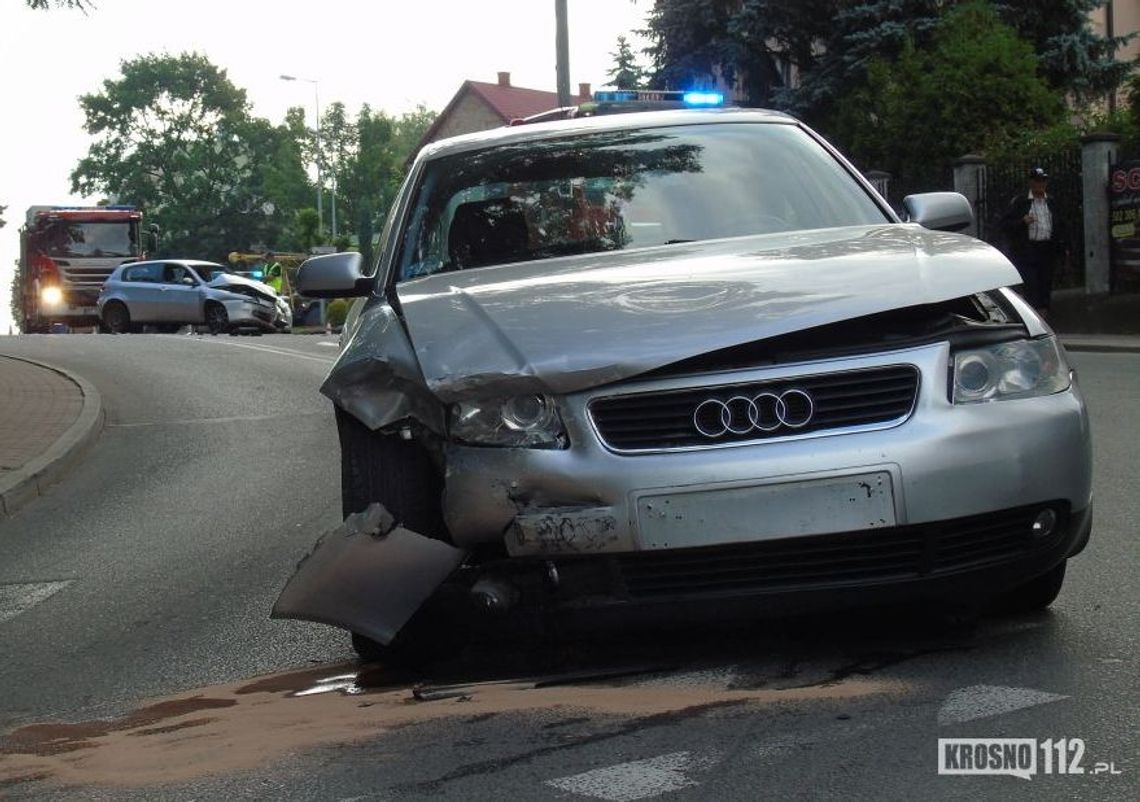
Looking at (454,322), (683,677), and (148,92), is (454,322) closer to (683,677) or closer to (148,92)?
(683,677)

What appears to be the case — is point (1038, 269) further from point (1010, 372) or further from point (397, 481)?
point (397, 481)

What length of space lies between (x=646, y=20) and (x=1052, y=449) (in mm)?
41211

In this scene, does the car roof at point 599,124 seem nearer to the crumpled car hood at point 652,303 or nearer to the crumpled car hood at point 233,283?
the crumpled car hood at point 652,303

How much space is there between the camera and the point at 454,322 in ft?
16.8

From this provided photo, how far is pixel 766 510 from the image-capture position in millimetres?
4504

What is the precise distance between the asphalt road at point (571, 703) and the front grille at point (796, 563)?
266mm

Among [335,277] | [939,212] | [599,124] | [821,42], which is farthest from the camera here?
[821,42]

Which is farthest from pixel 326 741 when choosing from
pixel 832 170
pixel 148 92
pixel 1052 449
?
pixel 148 92

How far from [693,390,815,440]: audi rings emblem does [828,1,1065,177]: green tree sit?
83.0 ft

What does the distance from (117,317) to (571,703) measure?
127 feet

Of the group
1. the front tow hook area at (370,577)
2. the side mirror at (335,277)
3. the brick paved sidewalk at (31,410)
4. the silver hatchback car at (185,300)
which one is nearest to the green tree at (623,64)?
the silver hatchback car at (185,300)

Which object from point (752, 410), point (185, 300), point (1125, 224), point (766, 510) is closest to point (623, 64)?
point (185, 300)

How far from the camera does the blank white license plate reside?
4508 mm

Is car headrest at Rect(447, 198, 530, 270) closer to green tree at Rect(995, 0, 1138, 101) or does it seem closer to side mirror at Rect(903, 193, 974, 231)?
side mirror at Rect(903, 193, 974, 231)
